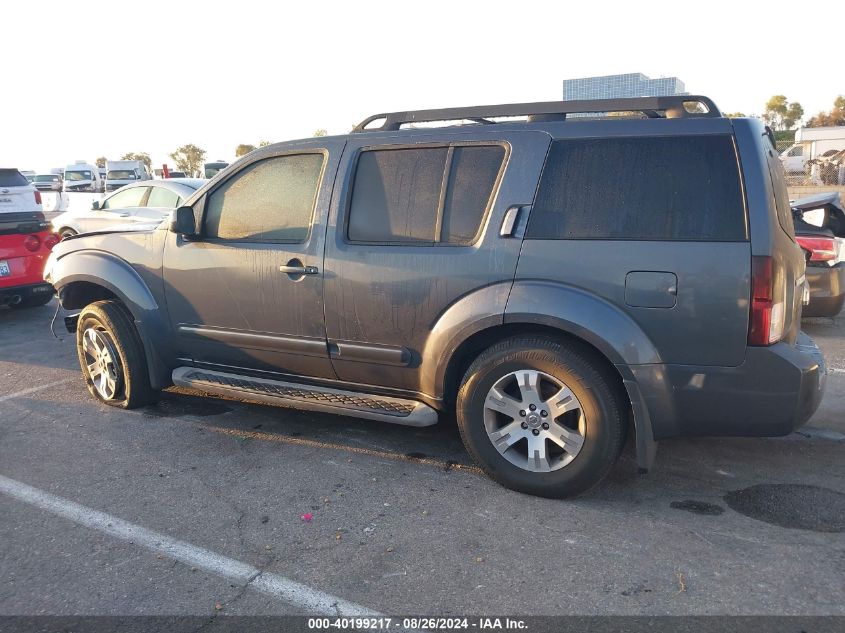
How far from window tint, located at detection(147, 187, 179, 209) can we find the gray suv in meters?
6.39

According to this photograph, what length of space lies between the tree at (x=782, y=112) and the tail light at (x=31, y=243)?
74200mm

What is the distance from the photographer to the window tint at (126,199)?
10.9 m

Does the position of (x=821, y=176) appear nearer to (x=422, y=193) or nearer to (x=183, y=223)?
(x=422, y=193)

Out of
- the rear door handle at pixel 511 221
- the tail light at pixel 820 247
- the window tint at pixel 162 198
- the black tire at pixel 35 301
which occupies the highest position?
the window tint at pixel 162 198

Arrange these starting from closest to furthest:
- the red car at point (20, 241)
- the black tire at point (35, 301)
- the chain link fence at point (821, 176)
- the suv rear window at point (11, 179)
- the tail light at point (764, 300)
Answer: the tail light at point (764, 300), the red car at point (20, 241), the suv rear window at point (11, 179), the black tire at point (35, 301), the chain link fence at point (821, 176)

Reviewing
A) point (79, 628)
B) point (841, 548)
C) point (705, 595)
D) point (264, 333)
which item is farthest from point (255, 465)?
point (841, 548)

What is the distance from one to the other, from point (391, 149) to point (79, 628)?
273cm

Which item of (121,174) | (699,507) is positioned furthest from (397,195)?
(121,174)

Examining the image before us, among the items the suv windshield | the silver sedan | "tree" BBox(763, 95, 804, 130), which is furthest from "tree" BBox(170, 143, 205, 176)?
the silver sedan

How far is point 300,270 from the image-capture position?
12.9ft

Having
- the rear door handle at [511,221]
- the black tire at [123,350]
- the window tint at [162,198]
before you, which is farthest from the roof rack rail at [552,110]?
the window tint at [162,198]

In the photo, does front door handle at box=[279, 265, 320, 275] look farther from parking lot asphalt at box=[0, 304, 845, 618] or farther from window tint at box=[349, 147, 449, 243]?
parking lot asphalt at box=[0, 304, 845, 618]

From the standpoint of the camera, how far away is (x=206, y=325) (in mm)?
4414

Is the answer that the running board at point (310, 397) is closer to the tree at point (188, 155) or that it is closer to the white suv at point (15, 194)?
the white suv at point (15, 194)
